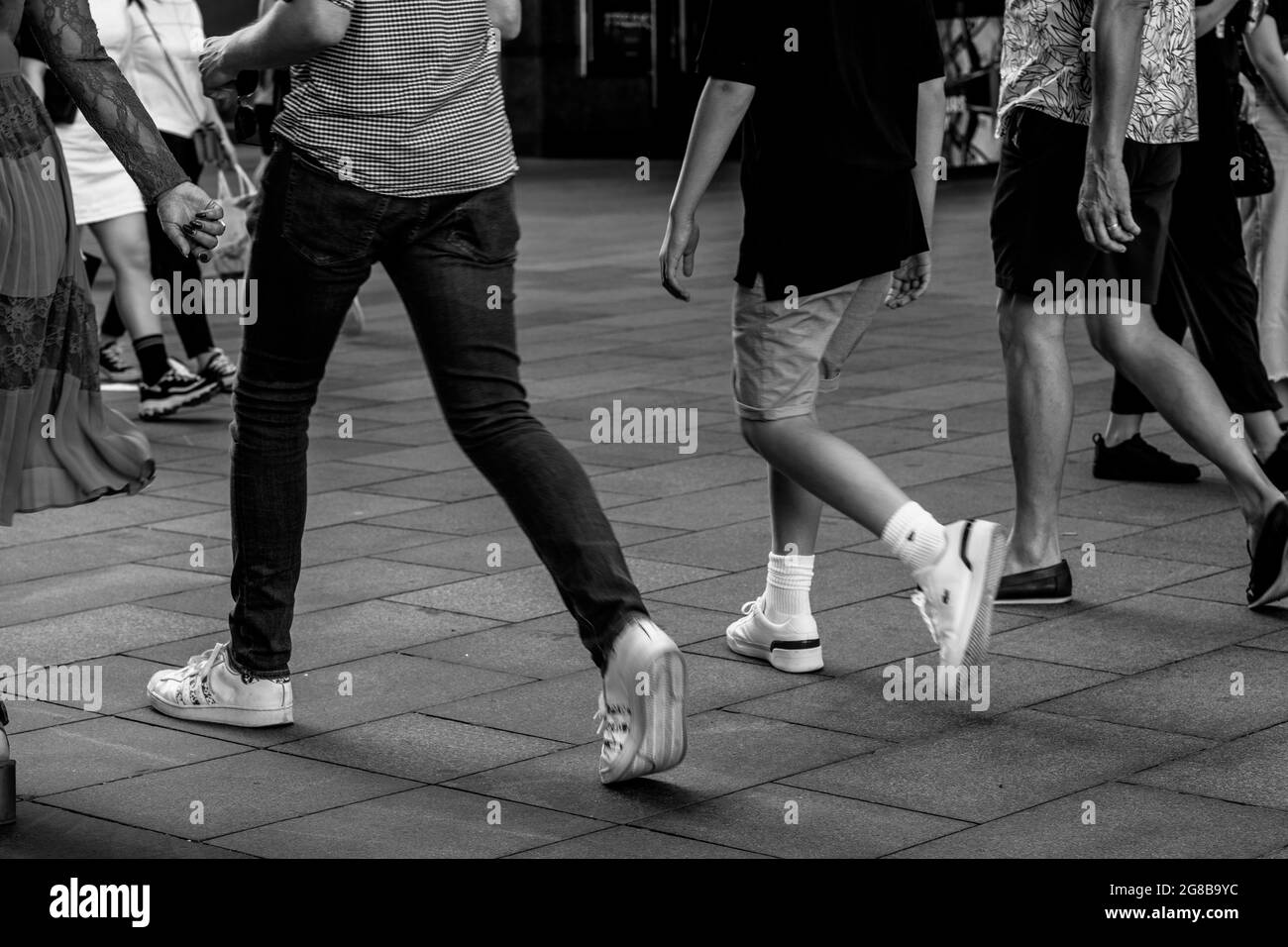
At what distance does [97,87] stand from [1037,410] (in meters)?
2.51

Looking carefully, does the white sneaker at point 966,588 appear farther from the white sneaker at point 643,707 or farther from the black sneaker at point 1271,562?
the black sneaker at point 1271,562

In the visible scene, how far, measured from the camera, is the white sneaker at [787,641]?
4.50 m

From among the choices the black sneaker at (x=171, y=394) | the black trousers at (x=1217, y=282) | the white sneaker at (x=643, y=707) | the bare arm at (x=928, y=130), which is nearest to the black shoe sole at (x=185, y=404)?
the black sneaker at (x=171, y=394)

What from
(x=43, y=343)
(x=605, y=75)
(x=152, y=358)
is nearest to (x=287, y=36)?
(x=43, y=343)

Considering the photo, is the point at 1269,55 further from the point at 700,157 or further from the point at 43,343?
the point at 43,343

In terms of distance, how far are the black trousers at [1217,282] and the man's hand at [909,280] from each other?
1.87 meters

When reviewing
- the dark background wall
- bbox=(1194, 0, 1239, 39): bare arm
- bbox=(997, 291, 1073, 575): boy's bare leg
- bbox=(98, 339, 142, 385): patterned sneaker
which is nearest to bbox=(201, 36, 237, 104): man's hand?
bbox=(997, 291, 1073, 575): boy's bare leg

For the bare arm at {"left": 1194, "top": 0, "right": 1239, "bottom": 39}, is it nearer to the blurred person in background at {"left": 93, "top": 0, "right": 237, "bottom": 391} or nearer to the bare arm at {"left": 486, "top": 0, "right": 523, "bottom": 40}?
the bare arm at {"left": 486, "top": 0, "right": 523, "bottom": 40}

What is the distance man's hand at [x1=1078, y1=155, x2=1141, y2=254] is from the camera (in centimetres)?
482

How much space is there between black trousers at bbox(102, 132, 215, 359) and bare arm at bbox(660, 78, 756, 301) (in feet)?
14.4

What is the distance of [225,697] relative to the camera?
13.7 feet

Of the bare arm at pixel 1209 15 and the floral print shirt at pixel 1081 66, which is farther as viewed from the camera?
the bare arm at pixel 1209 15
